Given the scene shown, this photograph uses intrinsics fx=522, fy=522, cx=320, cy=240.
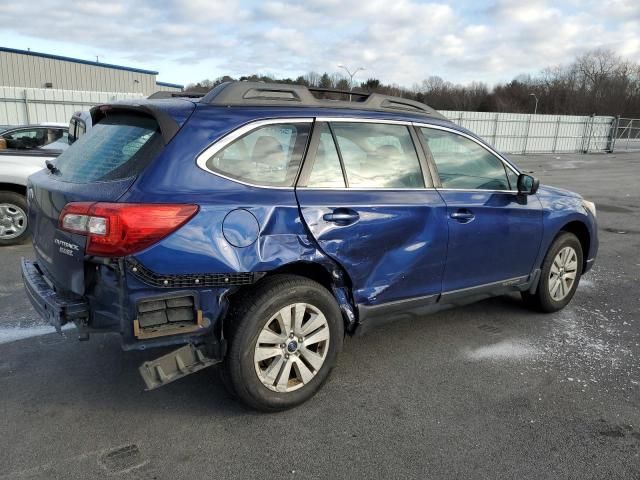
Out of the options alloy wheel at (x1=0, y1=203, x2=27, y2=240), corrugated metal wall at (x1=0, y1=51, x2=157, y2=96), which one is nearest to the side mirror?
alloy wheel at (x1=0, y1=203, x2=27, y2=240)

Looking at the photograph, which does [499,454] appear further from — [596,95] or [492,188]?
[596,95]

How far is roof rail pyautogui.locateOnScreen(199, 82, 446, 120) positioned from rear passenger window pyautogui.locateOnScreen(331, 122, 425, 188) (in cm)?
17

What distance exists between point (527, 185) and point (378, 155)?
144 cm

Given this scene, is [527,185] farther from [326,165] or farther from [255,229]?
[255,229]

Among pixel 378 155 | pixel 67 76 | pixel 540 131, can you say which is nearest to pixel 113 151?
pixel 378 155

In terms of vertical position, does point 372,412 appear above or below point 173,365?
below

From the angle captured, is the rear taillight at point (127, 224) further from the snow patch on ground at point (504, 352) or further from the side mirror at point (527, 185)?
the side mirror at point (527, 185)

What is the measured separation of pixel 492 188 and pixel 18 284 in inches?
188

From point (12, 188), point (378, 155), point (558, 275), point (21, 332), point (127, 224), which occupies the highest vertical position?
point (378, 155)

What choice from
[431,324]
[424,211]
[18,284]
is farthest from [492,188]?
[18,284]

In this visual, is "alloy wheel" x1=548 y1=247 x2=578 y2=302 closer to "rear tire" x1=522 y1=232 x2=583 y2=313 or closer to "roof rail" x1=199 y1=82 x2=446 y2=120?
"rear tire" x1=522 y1=232 x2=583 y2=313

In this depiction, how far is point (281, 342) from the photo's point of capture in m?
3.00

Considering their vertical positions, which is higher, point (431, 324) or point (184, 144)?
point (184, 144)

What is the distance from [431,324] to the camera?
4.55 m
